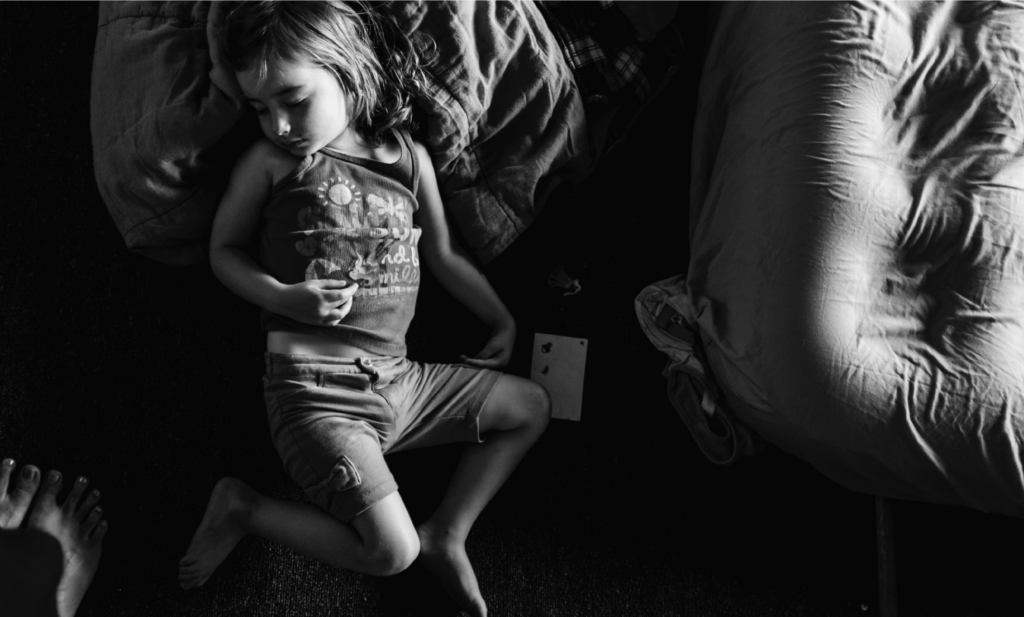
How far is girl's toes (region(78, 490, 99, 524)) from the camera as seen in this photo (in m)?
1.23

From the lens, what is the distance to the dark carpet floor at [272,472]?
125cm

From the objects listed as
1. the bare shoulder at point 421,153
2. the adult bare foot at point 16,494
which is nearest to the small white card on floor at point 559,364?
the bare shoulder at point 421,153

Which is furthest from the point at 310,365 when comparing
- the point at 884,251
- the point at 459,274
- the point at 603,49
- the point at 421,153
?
the point at 884,251

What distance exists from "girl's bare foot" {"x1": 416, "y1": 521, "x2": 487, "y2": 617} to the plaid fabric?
87 cm

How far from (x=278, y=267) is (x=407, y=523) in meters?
0.50

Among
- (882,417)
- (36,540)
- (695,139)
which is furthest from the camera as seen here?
(695,139)

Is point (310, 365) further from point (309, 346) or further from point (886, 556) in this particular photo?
point (886, 556)

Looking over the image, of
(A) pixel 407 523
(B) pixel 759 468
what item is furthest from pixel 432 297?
(B) pixel 759 468

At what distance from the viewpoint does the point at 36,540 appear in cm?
120

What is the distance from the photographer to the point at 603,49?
4.31 ft

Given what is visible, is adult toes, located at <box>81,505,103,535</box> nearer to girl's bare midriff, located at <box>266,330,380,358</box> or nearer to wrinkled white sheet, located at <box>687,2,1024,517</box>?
girl's bare midriff, located at <box>266,330,380,358</box>

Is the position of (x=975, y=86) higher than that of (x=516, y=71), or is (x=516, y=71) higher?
(x=975, y=86)

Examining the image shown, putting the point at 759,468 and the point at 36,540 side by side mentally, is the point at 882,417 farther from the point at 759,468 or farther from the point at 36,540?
the point at 36,540

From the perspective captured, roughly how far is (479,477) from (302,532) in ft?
1.06
